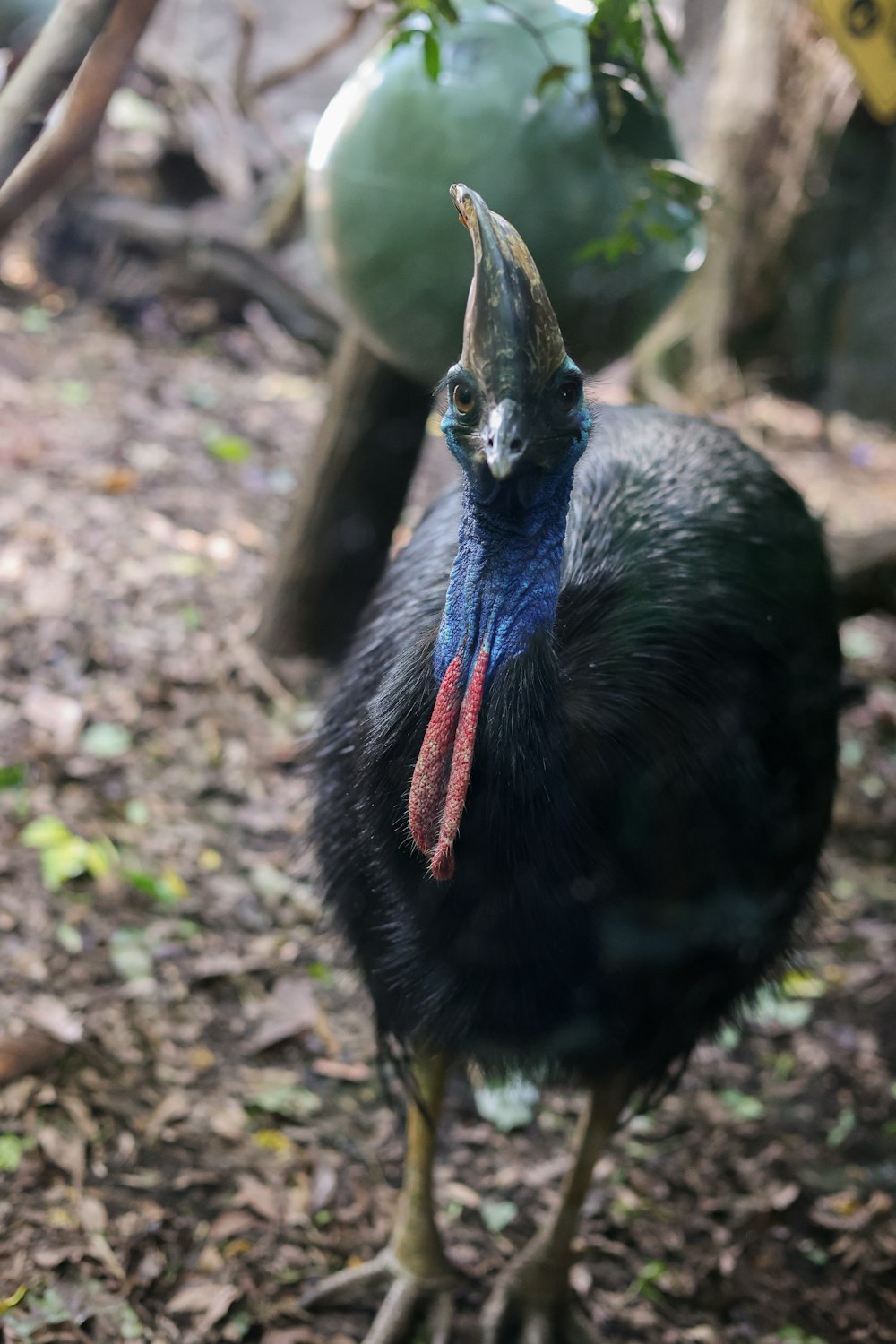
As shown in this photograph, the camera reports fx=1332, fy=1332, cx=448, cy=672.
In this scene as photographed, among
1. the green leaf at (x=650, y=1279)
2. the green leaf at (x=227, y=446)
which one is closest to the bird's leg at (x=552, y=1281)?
the green leaf at (x=650, y=1279)

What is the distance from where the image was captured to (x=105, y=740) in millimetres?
3045

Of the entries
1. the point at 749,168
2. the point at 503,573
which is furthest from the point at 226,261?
the point at 503,573

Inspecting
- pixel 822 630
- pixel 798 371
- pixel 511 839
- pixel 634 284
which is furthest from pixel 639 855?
pixel 798 371

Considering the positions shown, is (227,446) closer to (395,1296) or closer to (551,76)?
(551,76)

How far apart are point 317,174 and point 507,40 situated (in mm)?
408

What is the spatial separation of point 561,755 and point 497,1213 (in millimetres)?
1298

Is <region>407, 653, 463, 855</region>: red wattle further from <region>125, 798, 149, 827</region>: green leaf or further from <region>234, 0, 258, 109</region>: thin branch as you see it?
<region>234, 0, 258, 109</region>: thin branch

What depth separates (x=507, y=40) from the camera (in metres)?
2.08

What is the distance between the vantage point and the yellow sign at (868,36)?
235 cm

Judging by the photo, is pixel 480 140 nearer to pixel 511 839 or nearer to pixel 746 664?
pixel 746 664

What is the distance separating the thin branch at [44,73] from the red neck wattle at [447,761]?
2.11 ft

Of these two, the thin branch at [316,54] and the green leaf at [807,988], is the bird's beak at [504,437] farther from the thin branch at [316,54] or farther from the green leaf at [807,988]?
the thin branch at [316,54]

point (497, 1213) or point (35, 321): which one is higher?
point (497, 1213)

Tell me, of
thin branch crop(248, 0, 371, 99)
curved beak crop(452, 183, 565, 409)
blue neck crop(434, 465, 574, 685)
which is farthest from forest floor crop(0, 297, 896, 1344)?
thin branch crop(248, 0, 371, 99)
